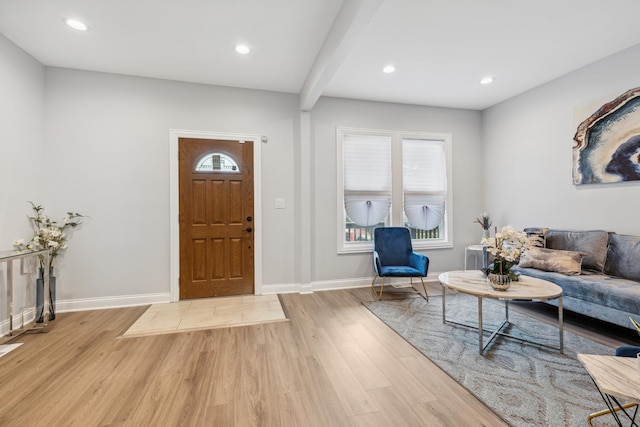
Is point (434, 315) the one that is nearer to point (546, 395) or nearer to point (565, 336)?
point (565, 336)

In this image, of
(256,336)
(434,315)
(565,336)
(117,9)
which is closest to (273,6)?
(117,9)

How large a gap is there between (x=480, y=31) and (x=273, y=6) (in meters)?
1.96

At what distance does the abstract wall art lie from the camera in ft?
9.64

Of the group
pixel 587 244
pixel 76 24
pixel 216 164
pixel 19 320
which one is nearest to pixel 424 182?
pixel 587 244

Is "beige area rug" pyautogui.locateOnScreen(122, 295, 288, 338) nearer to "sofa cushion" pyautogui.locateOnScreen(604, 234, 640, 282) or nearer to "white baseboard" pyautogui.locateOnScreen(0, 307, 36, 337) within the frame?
"white baseboard" pyautogui.locateOnScreen(0, 307, 36, 337)

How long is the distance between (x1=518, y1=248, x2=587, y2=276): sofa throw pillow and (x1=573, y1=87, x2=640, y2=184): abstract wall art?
0.95 metres

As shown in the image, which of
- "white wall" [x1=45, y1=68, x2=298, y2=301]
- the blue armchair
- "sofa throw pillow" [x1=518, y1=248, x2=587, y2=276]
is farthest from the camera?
the blue armchair

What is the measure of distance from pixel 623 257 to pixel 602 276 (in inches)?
10.9

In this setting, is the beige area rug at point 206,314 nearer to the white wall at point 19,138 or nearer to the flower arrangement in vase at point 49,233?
the flower arrangement in vase at point 49,233

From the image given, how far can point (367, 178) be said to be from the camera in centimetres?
437

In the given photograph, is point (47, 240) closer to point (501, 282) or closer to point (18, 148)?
point (18, 148)

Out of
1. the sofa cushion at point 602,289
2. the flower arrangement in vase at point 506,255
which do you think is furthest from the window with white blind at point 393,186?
the flower arrangement in vase at point 506,255

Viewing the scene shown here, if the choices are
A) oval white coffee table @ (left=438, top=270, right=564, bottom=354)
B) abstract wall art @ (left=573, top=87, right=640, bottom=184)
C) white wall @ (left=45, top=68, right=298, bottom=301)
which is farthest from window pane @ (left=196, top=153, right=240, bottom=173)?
abstract wall art @ (left=573, top=87, right=640, bottom=184)

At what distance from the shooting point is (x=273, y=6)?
7.73ft
